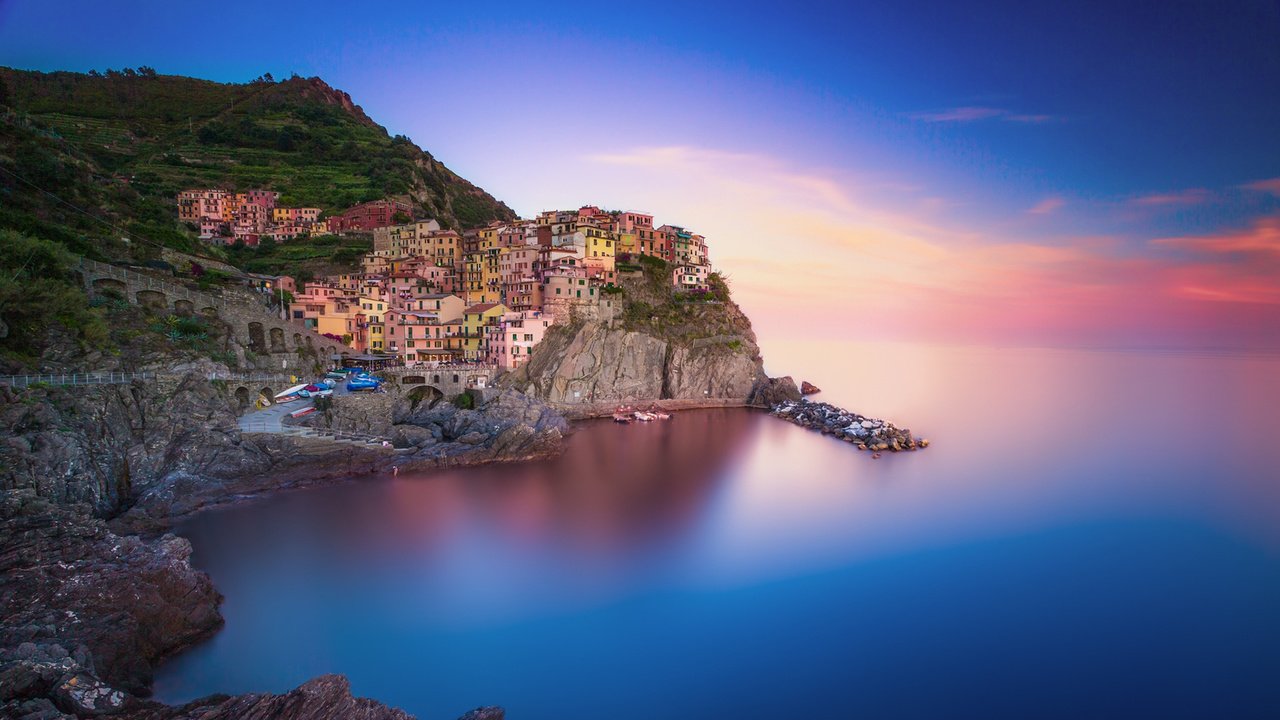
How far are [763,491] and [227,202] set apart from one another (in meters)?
46.2

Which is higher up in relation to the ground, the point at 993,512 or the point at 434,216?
the point at 434,216

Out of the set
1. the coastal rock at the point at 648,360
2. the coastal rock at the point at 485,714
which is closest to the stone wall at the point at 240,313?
the coastal rock at the point at 648,360

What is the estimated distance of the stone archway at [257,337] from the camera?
26.0 metres

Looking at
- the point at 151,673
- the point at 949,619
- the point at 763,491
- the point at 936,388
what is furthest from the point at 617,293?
the point at 936,388

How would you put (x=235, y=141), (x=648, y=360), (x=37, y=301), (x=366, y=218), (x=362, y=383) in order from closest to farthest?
(x=37, y=301), (x=362, y=383), (x=648, y=360), (x=366, y=218), (x=235, y=141)

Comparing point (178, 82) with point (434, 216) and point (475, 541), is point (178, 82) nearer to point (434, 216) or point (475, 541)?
point (434, 216)

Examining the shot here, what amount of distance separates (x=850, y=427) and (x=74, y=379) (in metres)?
28.7

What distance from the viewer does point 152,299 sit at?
23625mm

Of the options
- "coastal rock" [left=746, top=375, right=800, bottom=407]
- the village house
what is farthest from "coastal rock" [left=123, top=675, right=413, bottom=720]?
"coastal rock" [left=746, top=375, right=800, bottom=407]

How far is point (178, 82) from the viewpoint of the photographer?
7294 cm

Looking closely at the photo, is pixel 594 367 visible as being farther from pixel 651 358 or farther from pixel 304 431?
pixel 304 431

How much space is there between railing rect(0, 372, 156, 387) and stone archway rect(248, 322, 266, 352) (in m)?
7.32

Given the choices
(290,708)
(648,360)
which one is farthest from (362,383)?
(290,708)

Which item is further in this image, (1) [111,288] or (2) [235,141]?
(2) [235,141]
